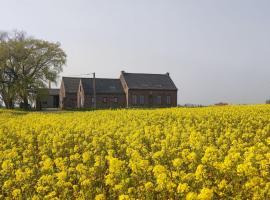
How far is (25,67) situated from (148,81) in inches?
829

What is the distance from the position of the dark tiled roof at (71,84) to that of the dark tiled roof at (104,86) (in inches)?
207

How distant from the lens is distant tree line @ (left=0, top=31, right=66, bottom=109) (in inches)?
2542

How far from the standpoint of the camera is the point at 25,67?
6631 cm

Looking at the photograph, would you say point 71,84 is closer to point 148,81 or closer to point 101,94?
point 101,94

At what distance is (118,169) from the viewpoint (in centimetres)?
827

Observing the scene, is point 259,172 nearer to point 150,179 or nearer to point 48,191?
point 150,179

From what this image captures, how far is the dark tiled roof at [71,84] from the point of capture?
8031 cm

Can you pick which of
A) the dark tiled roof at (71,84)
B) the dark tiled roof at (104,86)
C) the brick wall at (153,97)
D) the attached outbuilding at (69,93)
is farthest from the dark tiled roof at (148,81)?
the attached outbuilding at (69,93)

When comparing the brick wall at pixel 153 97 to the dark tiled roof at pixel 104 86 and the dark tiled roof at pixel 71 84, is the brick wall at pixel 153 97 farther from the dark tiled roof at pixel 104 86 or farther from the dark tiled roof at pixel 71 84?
the dark tiled roof at pixel 71 84

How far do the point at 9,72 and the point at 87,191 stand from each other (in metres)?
60.4

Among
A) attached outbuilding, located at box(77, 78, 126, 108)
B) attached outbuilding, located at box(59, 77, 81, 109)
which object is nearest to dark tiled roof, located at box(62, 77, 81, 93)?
attached outbuilding, located at box(59, 77, 81, 109)

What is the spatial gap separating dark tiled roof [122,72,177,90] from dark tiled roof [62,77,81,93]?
937cm

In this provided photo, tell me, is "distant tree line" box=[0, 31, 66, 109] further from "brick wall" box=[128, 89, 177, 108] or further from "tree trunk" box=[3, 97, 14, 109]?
"brick wall" box=[128, 89, 177, 108]

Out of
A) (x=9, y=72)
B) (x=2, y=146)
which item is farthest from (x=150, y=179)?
(x=9, y=72)
